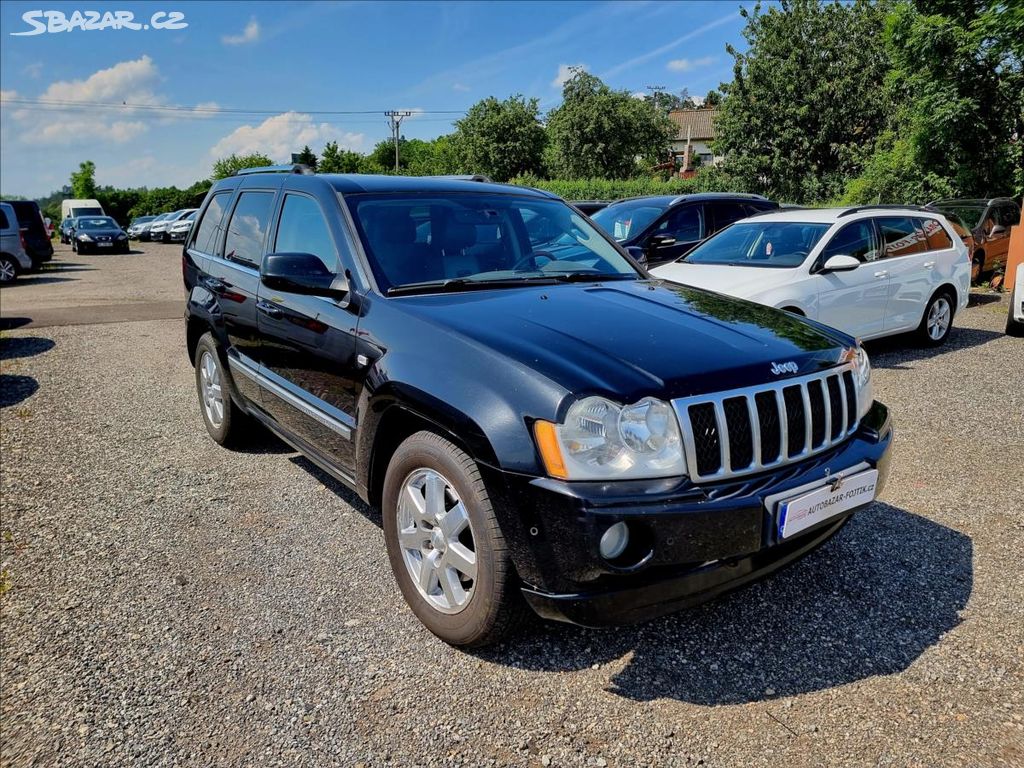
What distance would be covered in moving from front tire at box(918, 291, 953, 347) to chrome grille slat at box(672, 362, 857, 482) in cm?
639

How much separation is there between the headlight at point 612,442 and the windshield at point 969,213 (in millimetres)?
14474

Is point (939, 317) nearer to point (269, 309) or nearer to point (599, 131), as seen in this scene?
point (269, 309)

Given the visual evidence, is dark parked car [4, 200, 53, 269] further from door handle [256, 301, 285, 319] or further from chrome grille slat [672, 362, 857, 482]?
chrome grille slat [672, 362, 857, 482]

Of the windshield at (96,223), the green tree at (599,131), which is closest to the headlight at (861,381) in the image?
the windshield at (96,223)

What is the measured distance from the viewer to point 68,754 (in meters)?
2.32

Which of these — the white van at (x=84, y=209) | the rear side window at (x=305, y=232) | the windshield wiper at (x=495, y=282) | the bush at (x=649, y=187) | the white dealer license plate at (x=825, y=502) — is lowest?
the white dealer license plate at (x=825, y=502)

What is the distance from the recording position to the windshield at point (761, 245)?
288 inches

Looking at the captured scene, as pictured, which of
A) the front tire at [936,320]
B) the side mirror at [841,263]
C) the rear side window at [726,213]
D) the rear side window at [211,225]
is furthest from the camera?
the rear side window at [726,213]

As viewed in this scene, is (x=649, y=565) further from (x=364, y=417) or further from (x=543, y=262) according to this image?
(x=543, y=262)

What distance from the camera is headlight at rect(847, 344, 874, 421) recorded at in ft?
9.77

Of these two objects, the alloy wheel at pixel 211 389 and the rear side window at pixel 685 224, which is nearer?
the alloy wheel at pixel 211 389

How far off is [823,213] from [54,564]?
7487 mm

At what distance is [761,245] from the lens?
764 cm

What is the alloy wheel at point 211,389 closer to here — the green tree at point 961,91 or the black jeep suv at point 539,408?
the black jeep suv at point 539,408
